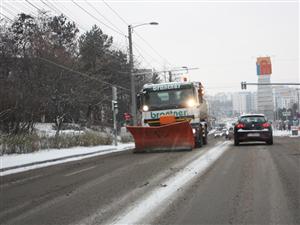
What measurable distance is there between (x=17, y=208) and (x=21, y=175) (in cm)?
640

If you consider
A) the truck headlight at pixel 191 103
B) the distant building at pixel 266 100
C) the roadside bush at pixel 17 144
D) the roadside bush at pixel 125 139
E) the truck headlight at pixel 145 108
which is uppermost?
the distant building at pixel 266 100

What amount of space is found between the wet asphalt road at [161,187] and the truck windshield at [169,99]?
26.5 ft

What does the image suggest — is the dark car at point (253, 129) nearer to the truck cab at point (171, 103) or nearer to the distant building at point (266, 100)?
the truck cab at point (171, 103)

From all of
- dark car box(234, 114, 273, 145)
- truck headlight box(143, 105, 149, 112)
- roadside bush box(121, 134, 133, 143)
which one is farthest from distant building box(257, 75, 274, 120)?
truck headlight box(143, 105, 149, 112)

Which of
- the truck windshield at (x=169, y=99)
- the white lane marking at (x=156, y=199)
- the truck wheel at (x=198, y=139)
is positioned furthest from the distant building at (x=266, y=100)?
the white lane marking at (x=156, y=199)

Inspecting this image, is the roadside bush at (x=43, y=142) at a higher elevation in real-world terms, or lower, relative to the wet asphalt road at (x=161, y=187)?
higher

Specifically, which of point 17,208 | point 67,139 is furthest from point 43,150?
point 17,208

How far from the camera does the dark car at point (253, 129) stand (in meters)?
24.0

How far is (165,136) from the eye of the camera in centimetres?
2228

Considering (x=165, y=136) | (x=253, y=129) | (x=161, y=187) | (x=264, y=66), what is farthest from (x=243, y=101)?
(x=161, y=187)

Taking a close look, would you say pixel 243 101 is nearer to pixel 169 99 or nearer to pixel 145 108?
pixel 169 99

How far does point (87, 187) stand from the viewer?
427 inches

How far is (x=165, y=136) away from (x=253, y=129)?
15.2 feet

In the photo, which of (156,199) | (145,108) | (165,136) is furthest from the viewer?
(145,108)
